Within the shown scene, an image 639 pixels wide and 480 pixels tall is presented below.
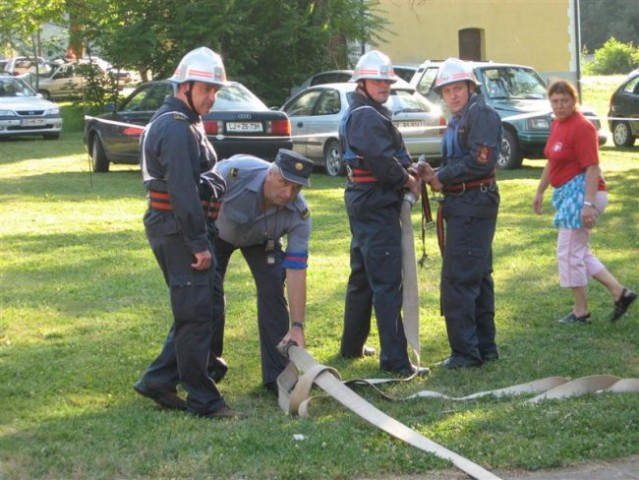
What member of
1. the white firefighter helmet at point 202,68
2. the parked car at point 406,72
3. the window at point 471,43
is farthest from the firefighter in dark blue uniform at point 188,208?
the window at point 471,43

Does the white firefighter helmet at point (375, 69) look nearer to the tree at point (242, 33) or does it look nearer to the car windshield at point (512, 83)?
the car windshield at point (512, 83)

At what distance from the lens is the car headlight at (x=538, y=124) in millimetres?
19578

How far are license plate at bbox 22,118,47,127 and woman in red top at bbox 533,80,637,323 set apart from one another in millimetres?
21950

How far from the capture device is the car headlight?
1958 cm

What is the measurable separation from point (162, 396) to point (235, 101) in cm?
1254

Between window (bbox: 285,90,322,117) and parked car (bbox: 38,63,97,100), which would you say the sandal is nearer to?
window (bbox: 285,90,322,117)

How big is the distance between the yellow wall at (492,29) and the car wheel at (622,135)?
35.6 ft

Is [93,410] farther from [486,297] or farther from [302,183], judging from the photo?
[486,297]

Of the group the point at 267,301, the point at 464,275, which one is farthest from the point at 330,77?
the point at 267,301

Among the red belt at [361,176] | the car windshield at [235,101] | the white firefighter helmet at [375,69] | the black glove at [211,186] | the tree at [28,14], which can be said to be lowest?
the red belt at [361,176]

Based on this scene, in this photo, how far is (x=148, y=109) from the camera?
19938mm

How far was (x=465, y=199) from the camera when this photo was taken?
738 centimetres

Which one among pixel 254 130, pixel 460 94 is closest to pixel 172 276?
pixel 460 94

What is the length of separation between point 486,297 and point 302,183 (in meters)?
1.87
